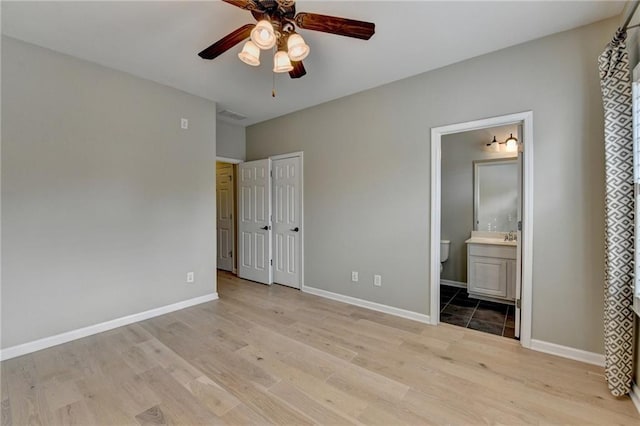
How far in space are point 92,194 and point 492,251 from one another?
473 cm

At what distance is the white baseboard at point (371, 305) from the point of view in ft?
9.96

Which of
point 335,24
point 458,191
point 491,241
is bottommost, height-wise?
point 491,241

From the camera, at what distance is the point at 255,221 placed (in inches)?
182

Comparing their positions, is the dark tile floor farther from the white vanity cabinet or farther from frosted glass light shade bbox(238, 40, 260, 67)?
frosted glass light shade bbox(238, 40, 260, 67)

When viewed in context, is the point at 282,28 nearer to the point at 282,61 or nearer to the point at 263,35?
the point at 282,61

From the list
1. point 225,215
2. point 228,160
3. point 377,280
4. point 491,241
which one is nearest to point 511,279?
point 491,241

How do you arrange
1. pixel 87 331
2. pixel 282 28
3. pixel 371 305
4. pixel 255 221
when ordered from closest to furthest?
pixel 282 28 → pixel 87 331 → pixel 371 305 → pixel 255 221

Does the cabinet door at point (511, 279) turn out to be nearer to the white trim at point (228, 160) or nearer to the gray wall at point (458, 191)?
the gray wall at point (458, 191)

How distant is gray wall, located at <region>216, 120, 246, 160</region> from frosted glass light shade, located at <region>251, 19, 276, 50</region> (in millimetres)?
3122

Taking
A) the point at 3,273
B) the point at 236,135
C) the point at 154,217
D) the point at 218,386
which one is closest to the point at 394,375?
the point at 218,386

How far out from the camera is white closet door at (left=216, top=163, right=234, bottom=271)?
5297 millimetres

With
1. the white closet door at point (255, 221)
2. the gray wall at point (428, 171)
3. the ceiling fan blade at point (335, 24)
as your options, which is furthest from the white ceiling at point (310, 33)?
the white closet door at point (255, 221)

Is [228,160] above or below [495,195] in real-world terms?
above

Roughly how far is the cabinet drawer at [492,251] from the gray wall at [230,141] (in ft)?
12.9
